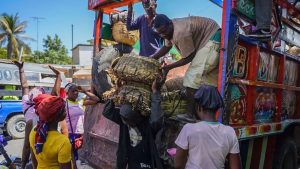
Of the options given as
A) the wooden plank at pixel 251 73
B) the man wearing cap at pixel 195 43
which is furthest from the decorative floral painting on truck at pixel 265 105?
the man wearing cap at pixel 195 43

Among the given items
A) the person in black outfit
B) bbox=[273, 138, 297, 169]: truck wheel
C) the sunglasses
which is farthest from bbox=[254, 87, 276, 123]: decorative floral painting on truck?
the sunglasses

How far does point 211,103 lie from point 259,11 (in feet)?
4.53

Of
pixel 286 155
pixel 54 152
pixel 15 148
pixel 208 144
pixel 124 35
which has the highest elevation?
pixel 124 35

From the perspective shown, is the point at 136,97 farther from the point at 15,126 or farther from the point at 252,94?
the point at 15,126

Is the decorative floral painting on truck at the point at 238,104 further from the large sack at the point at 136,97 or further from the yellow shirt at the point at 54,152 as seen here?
the yellow shirt at the point at 54,152

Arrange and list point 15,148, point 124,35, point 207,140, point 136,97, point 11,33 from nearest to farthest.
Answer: point 207,140, point 136,97, point 124,35, point 15,148, point 11,33

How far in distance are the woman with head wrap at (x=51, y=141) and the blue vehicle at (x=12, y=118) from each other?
7.90m

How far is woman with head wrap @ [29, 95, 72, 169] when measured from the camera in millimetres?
2236

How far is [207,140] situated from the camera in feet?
6.56

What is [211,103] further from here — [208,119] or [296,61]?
[296,61]

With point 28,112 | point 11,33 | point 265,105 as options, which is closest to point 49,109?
point 28,112

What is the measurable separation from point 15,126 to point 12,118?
0.26m

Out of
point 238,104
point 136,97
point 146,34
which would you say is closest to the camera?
point 136,97

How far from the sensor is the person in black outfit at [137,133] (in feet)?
8.15
